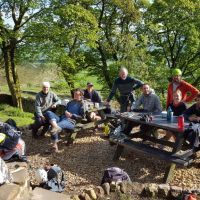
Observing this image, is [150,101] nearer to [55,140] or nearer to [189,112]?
[189,112]

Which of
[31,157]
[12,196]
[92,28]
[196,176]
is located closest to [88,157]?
[31,157]

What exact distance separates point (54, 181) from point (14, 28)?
13965 millimetres

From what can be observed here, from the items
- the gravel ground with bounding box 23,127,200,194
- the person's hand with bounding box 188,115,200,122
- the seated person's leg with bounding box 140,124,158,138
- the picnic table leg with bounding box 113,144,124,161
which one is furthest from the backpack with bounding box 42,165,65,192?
the person's hand with bounding box 188,115,200,122

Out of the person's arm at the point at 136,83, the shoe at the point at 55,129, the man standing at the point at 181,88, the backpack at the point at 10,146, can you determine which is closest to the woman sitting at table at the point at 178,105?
the man standing at the point at 181,88

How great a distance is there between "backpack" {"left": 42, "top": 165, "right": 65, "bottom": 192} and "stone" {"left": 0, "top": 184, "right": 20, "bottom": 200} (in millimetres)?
1019

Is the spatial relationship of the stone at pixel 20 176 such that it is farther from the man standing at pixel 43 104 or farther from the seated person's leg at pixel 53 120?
the man standing at pixel 43 104

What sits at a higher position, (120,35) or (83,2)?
(83,2)

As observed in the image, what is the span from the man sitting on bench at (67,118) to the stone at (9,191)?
3.17 m

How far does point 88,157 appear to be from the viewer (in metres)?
8.41

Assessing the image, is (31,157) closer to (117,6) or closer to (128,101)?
(128,101)

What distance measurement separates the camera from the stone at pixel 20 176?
228 inches

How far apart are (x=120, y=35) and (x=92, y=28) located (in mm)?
3854

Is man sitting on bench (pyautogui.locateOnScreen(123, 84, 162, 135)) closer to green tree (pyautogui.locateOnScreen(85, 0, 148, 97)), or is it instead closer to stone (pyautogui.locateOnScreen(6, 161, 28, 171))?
stone (pyautogui.locateOnScreen(6, 161, 28, 171))

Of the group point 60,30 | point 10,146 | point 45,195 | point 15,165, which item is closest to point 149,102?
point 10,146
